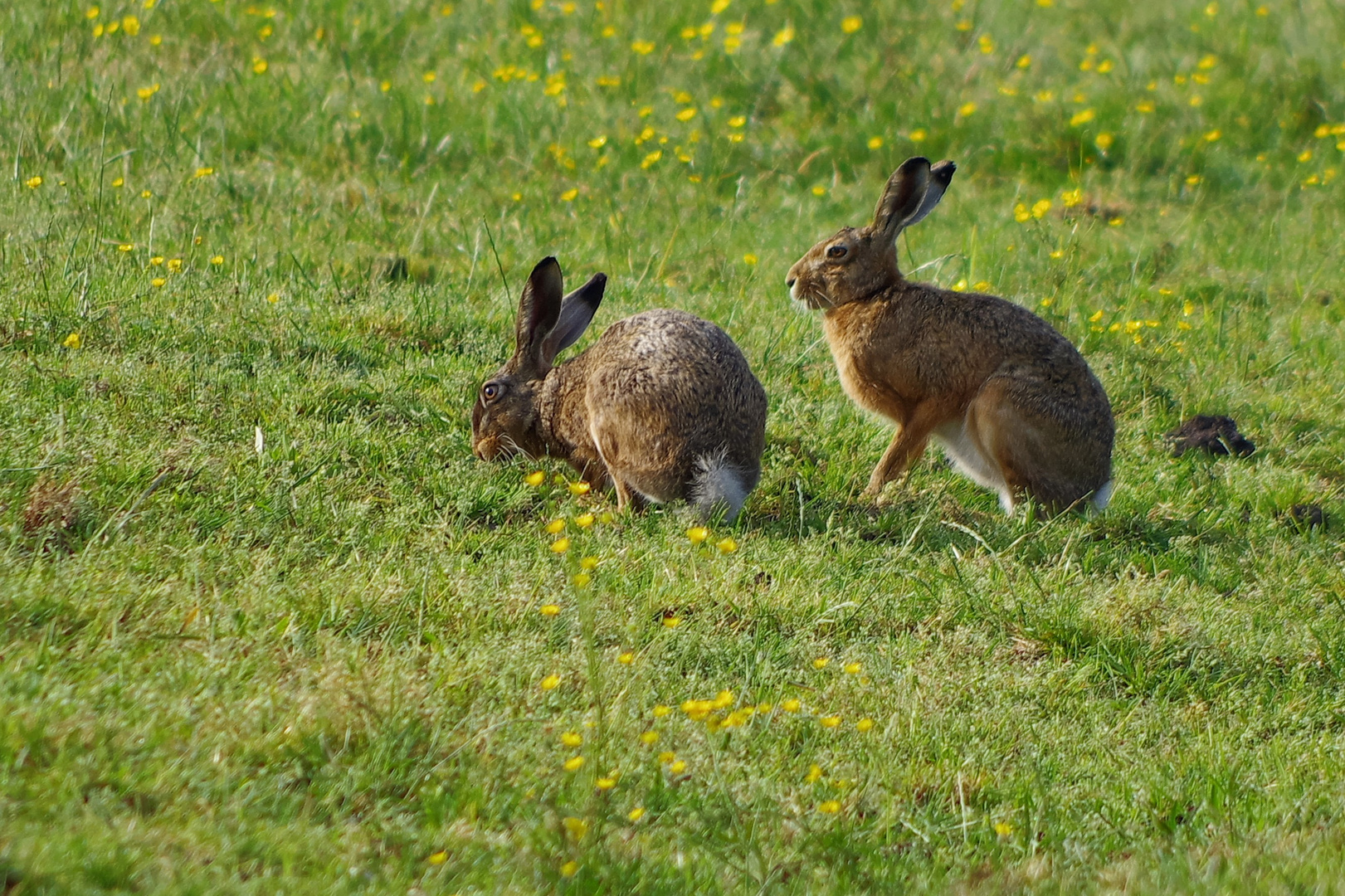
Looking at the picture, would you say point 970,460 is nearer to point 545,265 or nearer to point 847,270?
point 847,270

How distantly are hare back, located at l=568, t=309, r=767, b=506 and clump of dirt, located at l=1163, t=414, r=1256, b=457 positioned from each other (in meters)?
2.49

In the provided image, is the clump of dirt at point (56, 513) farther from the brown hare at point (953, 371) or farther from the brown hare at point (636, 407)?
the brown hare at point (953, 371)

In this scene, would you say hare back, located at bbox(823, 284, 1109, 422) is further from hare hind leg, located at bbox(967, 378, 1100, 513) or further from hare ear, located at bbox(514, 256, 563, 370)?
hare ear, located at bbox(514, 256, 563, 370)

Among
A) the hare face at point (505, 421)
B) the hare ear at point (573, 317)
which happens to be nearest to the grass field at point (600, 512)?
the hare face at point (505, 421)

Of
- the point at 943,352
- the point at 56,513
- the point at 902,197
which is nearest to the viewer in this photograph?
the point at 56,513

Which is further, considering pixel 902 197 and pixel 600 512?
pixel 902 197

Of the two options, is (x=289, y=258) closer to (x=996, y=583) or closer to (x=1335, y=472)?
(x=996, y=583)

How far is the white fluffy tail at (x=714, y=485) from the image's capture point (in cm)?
545

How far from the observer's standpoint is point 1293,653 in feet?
16.2

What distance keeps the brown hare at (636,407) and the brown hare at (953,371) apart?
3.22ft

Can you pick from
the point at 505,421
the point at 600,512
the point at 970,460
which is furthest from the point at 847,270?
the point at 600,512

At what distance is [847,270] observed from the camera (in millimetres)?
7043

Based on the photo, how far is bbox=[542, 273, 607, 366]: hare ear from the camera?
6.38m

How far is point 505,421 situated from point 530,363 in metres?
0.43
